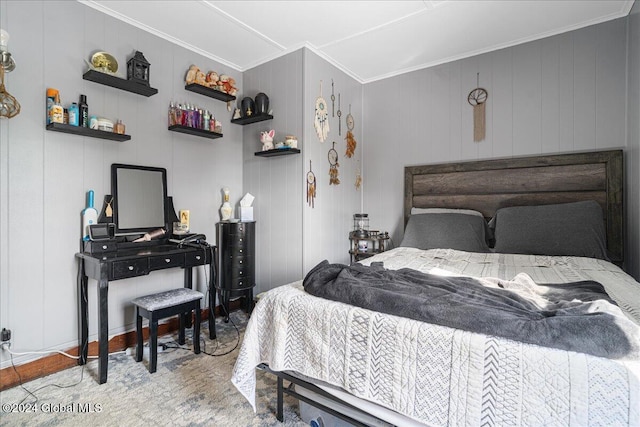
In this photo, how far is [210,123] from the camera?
121 inches

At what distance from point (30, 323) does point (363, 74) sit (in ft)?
12.0

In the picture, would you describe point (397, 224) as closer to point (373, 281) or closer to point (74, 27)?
point (373, 281)

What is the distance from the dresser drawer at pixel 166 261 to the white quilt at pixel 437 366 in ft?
3.63

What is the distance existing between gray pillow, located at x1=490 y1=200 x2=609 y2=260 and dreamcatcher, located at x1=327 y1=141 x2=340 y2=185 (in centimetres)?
161

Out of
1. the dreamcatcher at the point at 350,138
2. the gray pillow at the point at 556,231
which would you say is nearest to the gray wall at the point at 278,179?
the dreamcatcher at the point at 350,138

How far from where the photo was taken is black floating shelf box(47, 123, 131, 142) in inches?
83.1

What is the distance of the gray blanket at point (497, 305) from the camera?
91 centimetres

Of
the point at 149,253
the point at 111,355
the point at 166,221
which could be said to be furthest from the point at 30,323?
the point at 166,221

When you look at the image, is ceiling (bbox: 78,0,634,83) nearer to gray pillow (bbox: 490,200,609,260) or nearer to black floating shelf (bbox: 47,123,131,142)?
black floating shelf (bbox: 47,123,131,142)

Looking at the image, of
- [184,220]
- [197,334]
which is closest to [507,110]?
[184,220]

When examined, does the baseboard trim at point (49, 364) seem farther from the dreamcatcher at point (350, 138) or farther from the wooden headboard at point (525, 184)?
the wooden headboard at point (525, 184)

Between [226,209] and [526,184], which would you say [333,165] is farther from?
[526,184]

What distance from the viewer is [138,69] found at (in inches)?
98.5

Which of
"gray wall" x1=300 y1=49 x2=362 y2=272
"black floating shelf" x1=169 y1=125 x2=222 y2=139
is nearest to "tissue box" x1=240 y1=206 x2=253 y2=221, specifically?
"gray wall" x1=300 y1=49 x2=362 y2=272
